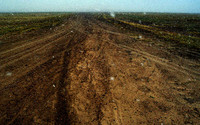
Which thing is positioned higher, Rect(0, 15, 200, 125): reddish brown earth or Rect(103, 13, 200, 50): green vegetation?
Rect(103, 13, 200, 50): green vegetation

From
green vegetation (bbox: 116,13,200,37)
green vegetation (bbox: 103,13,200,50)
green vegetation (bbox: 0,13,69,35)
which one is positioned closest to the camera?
green vegetation (bbox: 103,13,200,50)

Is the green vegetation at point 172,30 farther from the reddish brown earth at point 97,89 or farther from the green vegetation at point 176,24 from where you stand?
the reddish brown earth at point 97,89

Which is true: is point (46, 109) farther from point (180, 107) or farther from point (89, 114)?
Result: point (180, 107)

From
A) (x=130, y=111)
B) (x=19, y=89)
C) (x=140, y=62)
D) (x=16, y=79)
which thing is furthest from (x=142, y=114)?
(x=16, y=79)

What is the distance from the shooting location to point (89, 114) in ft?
9.91

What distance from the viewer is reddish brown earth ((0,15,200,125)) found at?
9.79 feet

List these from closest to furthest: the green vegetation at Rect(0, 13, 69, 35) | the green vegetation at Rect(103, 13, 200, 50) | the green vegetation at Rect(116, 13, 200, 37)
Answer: the green vegetation at Rect(103, 13, 200, 50) < the green vegetation at Rect(0, 13, 69, 35) < the green vegetation at Rect(116, 13, 200, 37)

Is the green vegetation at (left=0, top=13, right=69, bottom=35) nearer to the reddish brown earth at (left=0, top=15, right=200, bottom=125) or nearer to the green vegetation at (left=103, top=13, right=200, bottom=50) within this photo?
the reddish brown earth at (left=0, top=15, right=200, bottom=125)

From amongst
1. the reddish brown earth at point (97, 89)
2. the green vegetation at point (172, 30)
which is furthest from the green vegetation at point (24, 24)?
the green vegetation at point (172, 30)

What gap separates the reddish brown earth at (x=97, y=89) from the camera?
117 inches

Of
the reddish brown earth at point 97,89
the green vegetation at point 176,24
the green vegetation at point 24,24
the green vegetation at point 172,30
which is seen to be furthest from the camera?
the green vegetation at point 176,24

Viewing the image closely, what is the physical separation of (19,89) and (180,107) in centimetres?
572

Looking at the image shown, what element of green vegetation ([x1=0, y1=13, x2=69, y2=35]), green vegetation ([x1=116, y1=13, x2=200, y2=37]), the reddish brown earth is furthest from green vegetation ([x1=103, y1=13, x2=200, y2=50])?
green vegetation ([x1=0, y1=13, x2=69, y2=35])

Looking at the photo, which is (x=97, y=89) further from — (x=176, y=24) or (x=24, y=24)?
(x=176, y=24)
